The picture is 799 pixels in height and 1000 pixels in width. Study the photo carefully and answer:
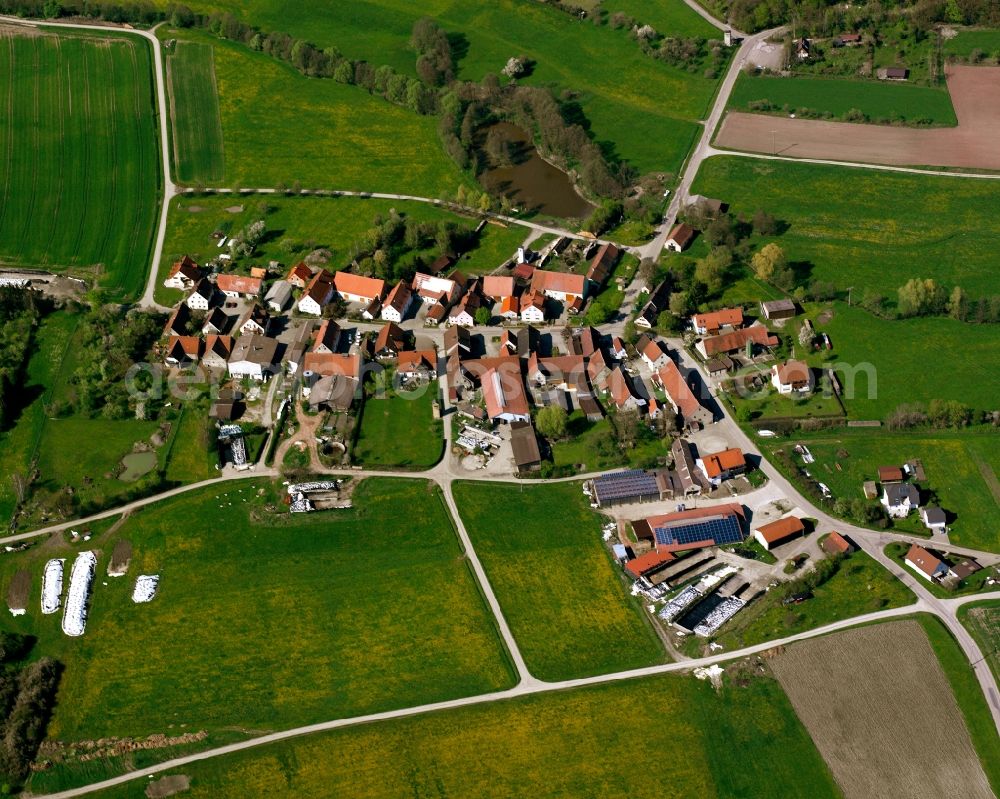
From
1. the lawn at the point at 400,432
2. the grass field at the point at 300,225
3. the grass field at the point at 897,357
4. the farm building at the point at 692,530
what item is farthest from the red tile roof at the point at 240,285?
the grass field at the point at 897,357

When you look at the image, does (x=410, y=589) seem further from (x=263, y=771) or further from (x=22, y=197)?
(x=22, y=197)

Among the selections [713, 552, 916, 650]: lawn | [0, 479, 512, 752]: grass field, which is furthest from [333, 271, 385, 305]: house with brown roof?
[713, 552, 916, 650]: lawn

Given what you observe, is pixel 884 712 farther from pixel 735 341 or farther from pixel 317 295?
pixel 317 295

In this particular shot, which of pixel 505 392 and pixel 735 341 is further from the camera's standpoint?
pixel 735 341

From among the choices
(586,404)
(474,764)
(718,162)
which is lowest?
(474,764)

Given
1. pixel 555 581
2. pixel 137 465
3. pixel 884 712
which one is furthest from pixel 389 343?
pixel 884 712

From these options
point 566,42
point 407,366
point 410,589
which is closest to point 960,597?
point 410,589

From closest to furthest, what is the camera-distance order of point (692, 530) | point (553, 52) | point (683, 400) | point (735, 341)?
point (692, 530) < point (683, 400) < point (735, 341) < point (553, 52)

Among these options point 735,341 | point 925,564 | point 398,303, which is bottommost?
point 398,303
